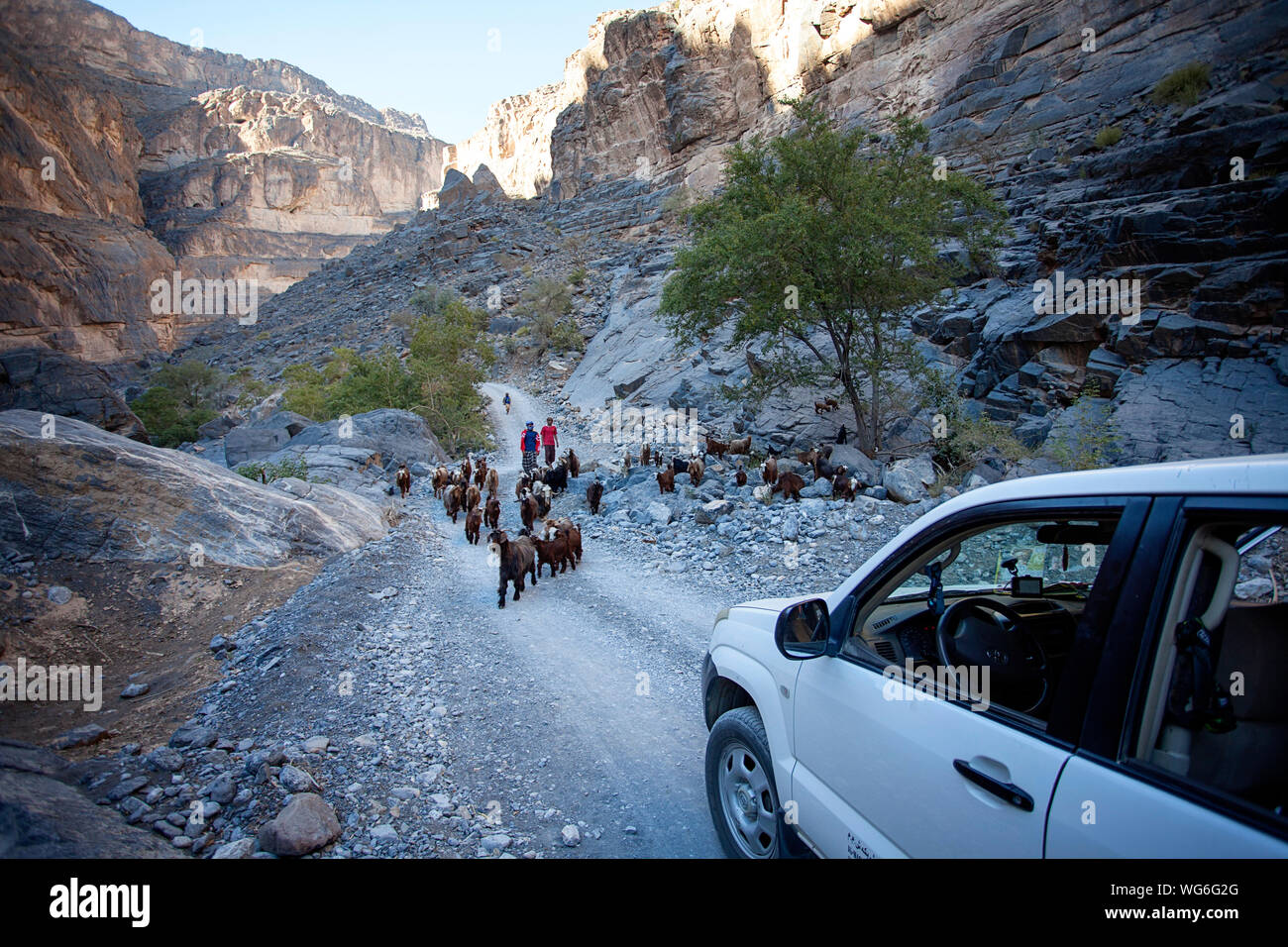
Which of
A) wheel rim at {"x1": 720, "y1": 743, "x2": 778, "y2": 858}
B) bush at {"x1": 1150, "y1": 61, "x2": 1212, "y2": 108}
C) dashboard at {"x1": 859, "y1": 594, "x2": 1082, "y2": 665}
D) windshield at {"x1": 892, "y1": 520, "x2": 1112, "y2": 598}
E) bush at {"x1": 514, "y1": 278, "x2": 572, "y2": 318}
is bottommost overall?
wheel rim at {"x1": 720, "y1": 743, "x2": 778, "y2": 858}

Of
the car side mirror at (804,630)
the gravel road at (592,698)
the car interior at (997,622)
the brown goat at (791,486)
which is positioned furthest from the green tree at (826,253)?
the car side mirror at (804,630)

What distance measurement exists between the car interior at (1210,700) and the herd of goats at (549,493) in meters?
6.97

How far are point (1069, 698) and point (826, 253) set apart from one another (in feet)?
45.6

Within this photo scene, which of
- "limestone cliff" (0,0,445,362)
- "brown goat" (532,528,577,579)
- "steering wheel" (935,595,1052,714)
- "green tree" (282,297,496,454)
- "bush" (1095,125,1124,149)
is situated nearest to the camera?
"steering wheel" (935,595,1052,714)

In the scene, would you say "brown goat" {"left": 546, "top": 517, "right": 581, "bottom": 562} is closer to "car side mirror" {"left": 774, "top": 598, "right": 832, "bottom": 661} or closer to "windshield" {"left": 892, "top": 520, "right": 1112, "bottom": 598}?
"windshield" {"left": 892, "top": 520, "right": 1112, "bottom": 598}

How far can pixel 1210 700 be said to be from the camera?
1.47 m

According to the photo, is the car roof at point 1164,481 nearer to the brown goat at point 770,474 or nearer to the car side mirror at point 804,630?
the car side mirror at point 804,630

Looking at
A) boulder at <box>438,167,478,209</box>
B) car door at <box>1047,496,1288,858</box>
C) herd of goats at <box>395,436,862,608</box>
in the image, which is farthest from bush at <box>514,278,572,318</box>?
car door at <box>1047,496,1288,858</box>

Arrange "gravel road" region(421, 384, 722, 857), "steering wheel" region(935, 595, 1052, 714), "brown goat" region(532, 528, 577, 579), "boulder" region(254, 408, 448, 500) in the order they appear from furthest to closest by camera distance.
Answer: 1. "boulder" region(254, 408, 448, 500)
2. "brown goat" region(532, 528, 577, 579)
3. "gravel road" region(421, 384, 722, 857)
4. "steering wheel" region(935, 595, 1052, 714)

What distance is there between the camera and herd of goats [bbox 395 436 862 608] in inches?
330

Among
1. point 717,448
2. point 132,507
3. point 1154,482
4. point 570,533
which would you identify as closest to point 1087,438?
point 717,448

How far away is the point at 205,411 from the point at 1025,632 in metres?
39.0

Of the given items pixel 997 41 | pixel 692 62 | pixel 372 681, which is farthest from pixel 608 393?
pixel 692 62

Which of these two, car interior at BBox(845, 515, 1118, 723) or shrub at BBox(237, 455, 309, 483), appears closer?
car interior at BBox(845, 515, 1118, 723)
